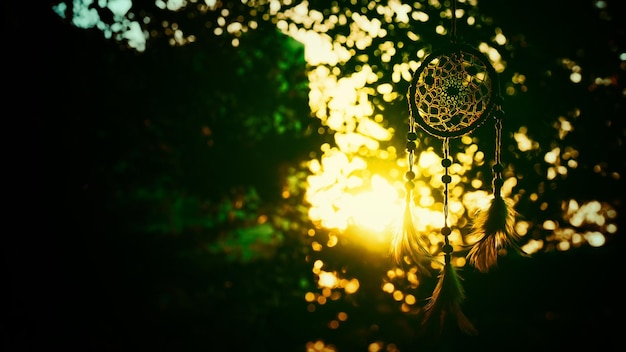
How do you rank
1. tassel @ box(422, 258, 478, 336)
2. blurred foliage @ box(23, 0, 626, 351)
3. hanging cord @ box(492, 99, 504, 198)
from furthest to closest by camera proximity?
blurred foliage @ box(23, 0, 626, 351) → tassel @ box(422, 258, 478, 336) → hanging cord @ box(492, 99, 504, 198)

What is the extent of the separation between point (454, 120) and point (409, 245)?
64 centimetres

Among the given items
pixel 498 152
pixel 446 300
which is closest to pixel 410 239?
pixel 446 300

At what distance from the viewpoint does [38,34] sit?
125 inches

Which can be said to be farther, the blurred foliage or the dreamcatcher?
the blurred foliage

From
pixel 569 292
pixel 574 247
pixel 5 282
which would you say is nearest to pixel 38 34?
pixel 5 282

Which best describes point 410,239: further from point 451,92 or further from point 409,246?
point 451,92

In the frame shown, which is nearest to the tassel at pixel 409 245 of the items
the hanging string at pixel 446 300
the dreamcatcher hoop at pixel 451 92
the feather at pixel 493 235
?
the hanging string at pixel 446 300

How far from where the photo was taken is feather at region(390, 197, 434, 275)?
206 centimetres

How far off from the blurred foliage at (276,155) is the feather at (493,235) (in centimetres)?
93

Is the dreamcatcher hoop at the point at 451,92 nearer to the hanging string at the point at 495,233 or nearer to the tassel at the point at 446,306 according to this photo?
the hanging string at the point at 495,233

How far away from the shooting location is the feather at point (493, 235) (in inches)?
83.0

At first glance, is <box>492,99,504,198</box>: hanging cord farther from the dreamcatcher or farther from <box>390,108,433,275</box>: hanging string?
<box>390,108,433,275</box>: hanging string

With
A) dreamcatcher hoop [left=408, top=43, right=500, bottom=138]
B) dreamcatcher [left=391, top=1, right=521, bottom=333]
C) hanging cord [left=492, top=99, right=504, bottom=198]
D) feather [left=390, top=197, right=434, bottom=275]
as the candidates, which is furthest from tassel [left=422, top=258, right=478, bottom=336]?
dreamcatcher hoop [left=408, top=43, right=500, bottom=138]

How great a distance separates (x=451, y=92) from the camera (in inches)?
79.9
